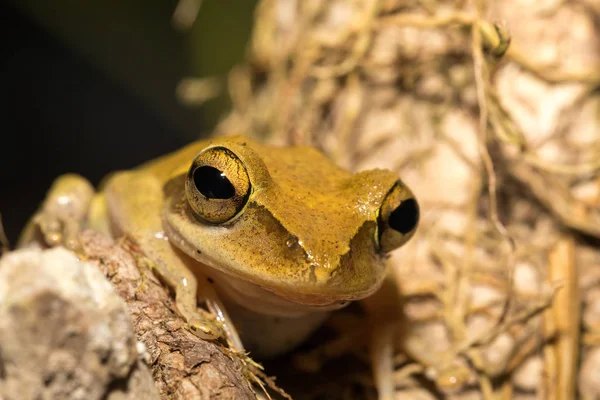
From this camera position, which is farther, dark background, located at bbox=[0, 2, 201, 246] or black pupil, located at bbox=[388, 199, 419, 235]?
dark background, located at bbox=[0, 2, 201, 246]

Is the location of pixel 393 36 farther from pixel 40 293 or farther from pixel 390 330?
pixel 40 293

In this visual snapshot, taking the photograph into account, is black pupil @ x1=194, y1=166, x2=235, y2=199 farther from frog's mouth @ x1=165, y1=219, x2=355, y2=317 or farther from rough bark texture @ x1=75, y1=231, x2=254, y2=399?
rough bark texture @ x1=75, y1=231, x2=254, y2=399

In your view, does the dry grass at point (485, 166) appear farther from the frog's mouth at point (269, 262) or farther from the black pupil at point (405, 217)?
the frog's mouth at point (269, 262)

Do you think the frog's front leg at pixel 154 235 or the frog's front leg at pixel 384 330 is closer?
the frog's front leg at pixel 154 235

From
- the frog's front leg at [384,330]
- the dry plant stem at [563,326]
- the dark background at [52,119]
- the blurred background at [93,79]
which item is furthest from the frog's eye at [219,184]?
the dark background at [52,119]

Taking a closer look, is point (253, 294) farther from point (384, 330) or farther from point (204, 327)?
point (384, 330)

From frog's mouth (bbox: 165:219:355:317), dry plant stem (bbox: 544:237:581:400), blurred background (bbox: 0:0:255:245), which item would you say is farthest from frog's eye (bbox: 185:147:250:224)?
blurred background (bbox: 0:0:255:245)

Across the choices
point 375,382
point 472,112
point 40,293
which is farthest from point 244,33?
point 40,293
